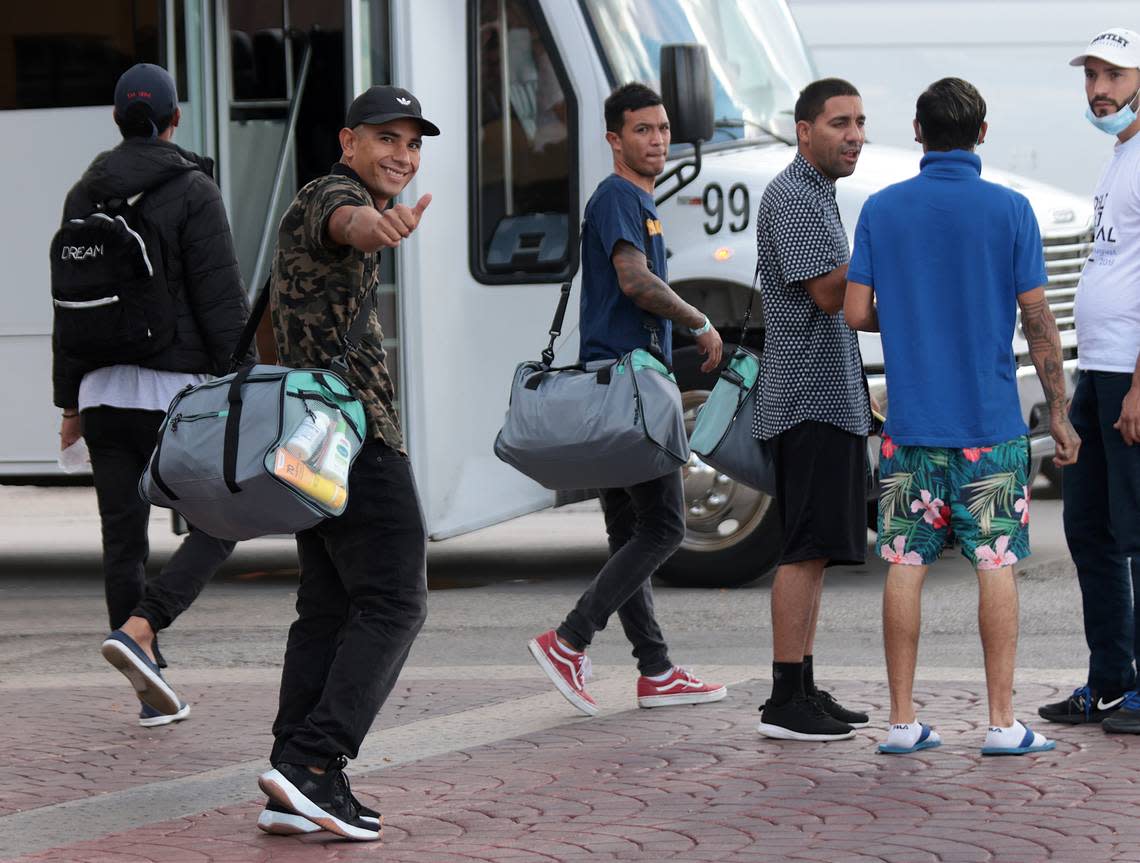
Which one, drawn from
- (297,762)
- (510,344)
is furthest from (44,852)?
(510,344)

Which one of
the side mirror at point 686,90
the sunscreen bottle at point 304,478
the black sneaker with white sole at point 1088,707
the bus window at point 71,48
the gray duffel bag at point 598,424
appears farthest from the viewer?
the bus window at point 71,48

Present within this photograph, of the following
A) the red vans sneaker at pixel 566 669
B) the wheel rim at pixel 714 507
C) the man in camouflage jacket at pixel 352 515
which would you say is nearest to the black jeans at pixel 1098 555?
the red vans sneaker at pixel 566 669

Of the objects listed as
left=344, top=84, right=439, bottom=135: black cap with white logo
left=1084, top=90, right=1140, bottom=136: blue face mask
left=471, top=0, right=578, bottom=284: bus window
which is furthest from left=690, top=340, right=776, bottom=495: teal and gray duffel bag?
left=471, top=0, right=578, bottom=284: bus window

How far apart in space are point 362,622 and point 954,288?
181 cm

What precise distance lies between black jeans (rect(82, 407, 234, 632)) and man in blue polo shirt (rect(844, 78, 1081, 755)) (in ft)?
7.07

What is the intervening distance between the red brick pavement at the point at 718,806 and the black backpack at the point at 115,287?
159cm

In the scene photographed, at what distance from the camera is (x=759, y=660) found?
25.4 ft

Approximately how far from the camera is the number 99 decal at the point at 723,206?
9.46 metres

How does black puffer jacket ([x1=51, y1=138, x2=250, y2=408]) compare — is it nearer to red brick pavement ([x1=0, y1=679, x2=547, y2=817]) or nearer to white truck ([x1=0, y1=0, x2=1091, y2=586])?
red brick pavement ([x1=0, y1=679, x2=547, y2=817])

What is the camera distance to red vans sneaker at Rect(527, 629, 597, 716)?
21.4 feet

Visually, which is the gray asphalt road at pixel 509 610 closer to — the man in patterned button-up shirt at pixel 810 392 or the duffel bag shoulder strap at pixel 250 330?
the man in patterned button-up shirt at pixel 810 392

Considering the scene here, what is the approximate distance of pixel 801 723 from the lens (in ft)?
19.6

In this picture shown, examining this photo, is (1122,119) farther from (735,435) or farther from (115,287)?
(115,287)

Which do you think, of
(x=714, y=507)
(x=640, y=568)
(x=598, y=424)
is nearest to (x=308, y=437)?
(x=598, y=424)
